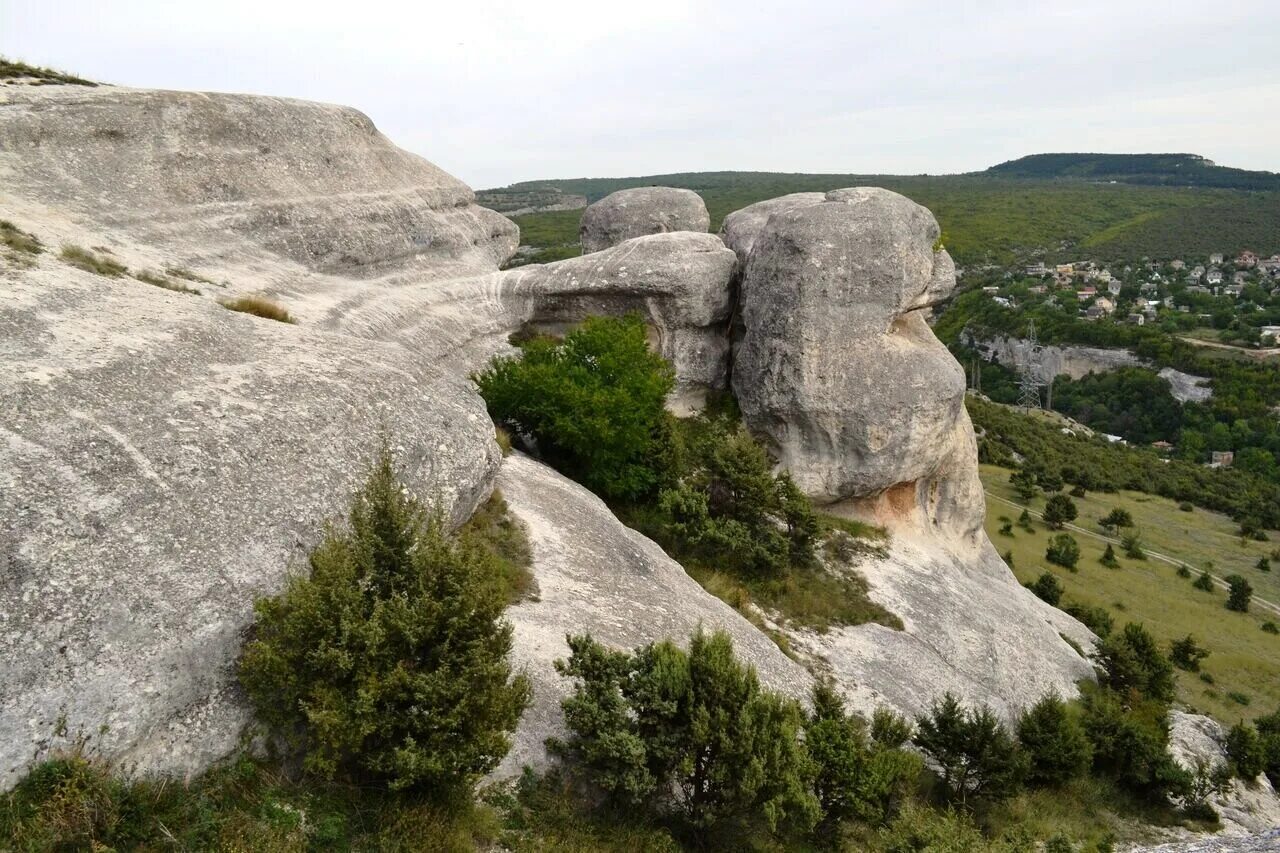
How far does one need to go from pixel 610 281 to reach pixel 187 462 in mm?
15999

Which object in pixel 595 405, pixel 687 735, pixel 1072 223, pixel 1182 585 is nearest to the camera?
pixel 687 735

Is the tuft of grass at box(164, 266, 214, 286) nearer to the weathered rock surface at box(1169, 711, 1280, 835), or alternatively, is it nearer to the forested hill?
the weathered rock surface at box(1169, 711, 1280, 835)

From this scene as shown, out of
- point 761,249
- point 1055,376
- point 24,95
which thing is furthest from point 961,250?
point 24,95

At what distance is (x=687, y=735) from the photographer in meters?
10.2

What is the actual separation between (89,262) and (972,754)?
18575mm

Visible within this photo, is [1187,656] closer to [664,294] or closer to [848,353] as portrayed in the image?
[848,353]

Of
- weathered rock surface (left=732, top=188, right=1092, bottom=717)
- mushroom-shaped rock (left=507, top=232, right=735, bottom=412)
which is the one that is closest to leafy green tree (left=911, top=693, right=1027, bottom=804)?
weathered rock surface (left=732, top=188, right=1092, bottom=717)

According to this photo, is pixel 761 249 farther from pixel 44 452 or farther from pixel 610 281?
pixel 44 452

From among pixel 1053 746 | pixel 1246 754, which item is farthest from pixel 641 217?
pixel 1246 754

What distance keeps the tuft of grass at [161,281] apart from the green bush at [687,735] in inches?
452

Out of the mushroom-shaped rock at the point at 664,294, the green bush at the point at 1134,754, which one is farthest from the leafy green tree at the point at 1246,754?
the mushroom-shaped rock at the point at 664,294

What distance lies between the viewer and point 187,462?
9.62 metres

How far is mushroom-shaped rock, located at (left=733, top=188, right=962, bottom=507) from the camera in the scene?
859 inches

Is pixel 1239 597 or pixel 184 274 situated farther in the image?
pixel 1239 597
